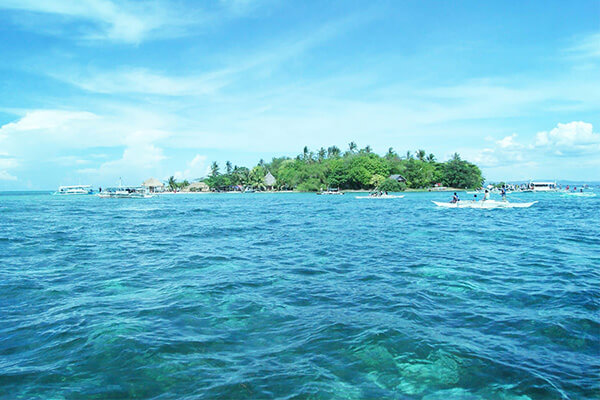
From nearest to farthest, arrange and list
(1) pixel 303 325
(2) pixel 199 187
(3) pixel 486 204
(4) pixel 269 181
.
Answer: (1) pixel 303 325
(3) pixel 486 204
(4) pixel 269 181
(2) pixel 199 187

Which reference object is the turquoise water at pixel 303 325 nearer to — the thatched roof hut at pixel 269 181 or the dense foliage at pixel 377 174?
the dense foliage at pixel 377 174

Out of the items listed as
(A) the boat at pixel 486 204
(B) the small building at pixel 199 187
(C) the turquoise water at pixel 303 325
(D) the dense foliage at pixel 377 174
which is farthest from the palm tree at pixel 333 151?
(C) the turquoise water at pixel 303 325

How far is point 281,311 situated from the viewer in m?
8.35

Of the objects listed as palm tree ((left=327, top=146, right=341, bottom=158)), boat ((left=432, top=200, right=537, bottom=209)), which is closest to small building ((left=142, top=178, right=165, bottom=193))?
palm tree ((left=327, top=146, right=341, bottom=158))

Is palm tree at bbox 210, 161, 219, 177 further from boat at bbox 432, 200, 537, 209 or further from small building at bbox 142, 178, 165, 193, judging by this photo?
boat at bbox 432, 200, 537, 209

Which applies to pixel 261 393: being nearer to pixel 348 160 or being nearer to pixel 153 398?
pixel 153 398

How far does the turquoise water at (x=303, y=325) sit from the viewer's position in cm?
541

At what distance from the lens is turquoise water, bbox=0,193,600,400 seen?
5.41 m

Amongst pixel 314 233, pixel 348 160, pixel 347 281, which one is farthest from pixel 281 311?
pixel 348 160

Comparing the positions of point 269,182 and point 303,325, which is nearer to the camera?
point 303,325

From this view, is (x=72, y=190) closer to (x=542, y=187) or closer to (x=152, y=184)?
(x=152, y=184)

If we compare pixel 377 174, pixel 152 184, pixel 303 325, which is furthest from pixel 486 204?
pixel 152 184

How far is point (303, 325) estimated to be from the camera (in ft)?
24.6

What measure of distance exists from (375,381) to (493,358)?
2.12 meters
